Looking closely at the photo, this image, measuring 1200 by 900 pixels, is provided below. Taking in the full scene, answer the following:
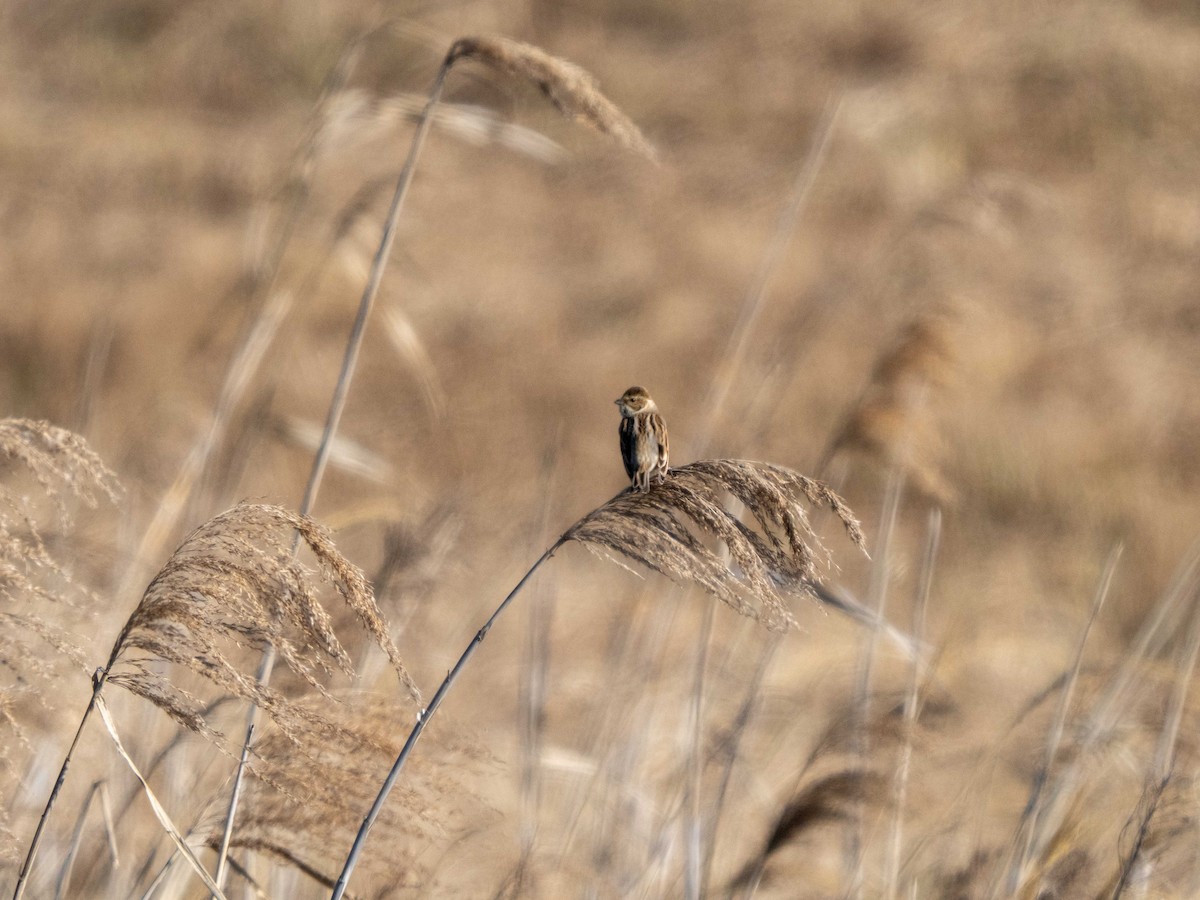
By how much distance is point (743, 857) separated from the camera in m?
5.61

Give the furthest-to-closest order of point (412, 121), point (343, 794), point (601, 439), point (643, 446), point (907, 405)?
point (601, 439), point (907, 405), point (643, 446), point (412, 121), point (343, 794)

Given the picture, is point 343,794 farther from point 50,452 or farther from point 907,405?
point 907,405

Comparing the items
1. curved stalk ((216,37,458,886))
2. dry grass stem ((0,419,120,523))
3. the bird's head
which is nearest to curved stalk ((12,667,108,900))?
dry grass stem ((0,419,120,523))

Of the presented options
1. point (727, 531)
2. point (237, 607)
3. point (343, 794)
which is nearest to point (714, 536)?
point (727, 531)

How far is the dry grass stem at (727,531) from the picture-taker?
6.13 ft

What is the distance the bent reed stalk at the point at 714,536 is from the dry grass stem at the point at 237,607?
0.63 ft

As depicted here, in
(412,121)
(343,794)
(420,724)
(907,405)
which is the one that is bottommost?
(343,794)

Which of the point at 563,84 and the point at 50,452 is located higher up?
the point at 563,84

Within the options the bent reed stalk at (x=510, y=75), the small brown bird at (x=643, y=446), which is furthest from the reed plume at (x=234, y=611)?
the small brown bird at (x=643, y=446)

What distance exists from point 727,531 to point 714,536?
31 mm

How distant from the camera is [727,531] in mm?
1912

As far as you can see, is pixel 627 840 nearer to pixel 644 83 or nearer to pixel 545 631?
pixel 545 631

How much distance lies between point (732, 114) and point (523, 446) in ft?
29.7

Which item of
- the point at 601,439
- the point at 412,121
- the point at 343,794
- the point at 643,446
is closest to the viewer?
the point at 343,794
